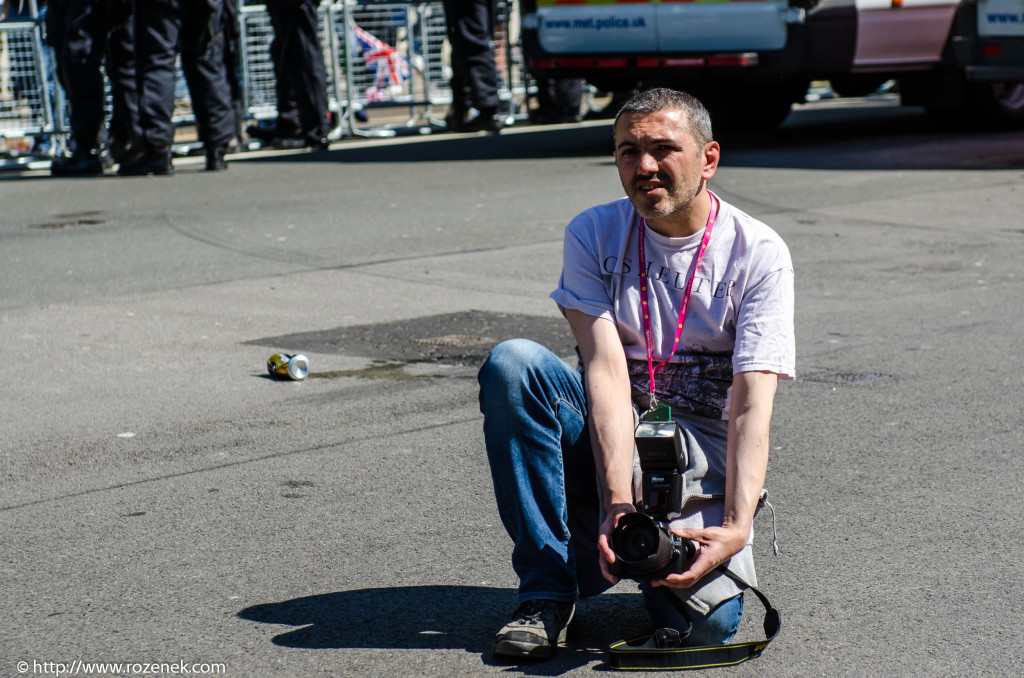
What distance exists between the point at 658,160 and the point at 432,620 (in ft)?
3.72

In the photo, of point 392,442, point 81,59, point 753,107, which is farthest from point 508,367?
point 753,107

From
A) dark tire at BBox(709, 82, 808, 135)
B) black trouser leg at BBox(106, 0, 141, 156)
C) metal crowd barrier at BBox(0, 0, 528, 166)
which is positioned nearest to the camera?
black trouser leg at BBox(106, 0, 141, 156)

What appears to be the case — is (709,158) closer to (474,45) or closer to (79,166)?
(79,166)

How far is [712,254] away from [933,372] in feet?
8.87

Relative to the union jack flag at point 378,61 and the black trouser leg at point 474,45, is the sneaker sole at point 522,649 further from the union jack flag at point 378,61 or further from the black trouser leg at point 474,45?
the union jack flag at point 378,61

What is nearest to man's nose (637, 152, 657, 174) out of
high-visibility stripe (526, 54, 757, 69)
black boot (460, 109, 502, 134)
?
high-visibility stripe (526, 54, 757, 69)

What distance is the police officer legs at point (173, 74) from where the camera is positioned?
11891 millimetres

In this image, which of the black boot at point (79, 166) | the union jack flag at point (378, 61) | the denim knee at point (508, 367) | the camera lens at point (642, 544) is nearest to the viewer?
the camera lens at point (642, 544)

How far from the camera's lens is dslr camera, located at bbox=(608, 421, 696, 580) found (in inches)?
113

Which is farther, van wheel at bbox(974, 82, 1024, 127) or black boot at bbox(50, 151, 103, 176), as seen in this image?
van wheel at bbox(974, 82, 1024, 127)

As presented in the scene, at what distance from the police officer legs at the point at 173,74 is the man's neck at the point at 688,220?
9.37 meters

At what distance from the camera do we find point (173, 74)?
12148 mm

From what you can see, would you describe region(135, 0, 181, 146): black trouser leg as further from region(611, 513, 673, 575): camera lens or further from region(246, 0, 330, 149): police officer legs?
region(611, 513, 673, 575): camera lens

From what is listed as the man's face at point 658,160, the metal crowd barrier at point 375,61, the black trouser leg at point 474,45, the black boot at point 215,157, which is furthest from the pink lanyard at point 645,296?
the metal crowd barrier at point 375,61
